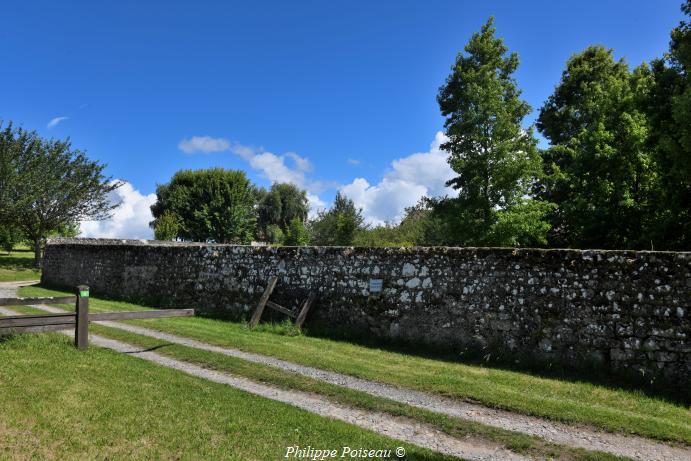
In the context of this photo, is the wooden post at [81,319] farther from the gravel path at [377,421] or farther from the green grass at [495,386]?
the green grass at [495,386]

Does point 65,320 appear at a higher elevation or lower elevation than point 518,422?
higher

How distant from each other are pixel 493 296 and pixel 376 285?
2.62 meters

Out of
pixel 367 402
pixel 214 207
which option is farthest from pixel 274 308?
pixel 214 207

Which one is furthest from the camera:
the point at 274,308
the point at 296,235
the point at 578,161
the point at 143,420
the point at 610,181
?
the point at 296,235

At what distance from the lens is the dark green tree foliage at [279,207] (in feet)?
194

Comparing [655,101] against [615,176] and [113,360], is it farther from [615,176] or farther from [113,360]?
[113,360]

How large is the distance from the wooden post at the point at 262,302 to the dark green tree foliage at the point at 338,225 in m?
20.0

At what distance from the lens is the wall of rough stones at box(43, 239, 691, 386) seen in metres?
6.85

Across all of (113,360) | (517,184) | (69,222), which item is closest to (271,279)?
(113,360)

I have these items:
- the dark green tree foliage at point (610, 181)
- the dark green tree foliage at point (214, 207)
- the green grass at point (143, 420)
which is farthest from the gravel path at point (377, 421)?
the dark green tree foliage at point (214, 207)

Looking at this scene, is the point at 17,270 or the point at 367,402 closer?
the point at 367,402

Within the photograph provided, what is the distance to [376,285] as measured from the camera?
9.95 metres

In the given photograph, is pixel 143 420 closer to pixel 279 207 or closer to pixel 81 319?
pixel 81 319

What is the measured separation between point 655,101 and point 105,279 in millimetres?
20589
